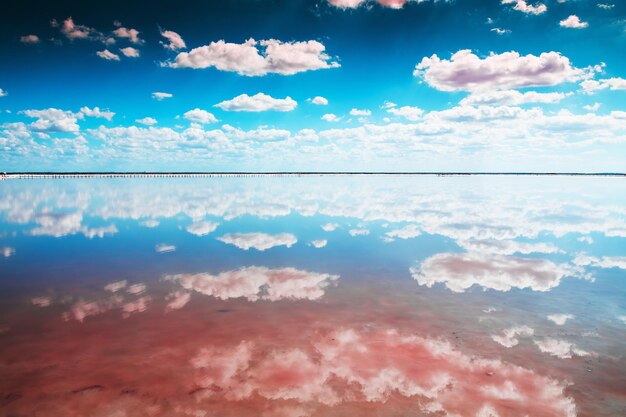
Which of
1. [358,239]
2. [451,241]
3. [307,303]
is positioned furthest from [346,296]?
[451,241]

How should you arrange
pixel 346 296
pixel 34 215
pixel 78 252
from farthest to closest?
pixel 34 215
pixel 78 252
pixel 346 296

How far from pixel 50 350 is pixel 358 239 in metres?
13.3

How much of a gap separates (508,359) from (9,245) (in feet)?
61.6

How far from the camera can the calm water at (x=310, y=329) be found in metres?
5.69

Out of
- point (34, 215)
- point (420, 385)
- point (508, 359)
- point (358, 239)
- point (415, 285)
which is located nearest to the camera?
point (420, 385)

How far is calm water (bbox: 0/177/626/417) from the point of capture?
569 cm

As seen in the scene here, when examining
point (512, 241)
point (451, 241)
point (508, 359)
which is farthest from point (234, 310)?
point (512, 241)

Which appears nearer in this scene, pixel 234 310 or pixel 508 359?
pixel 508 359

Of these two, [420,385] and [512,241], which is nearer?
[420,385]

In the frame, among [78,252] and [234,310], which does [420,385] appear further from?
[78,252]

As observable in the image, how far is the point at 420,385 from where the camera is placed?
6047mm

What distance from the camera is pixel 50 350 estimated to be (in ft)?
22.9

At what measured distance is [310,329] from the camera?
8016 millimetres

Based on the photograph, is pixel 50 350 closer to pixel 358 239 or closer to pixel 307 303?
pixel 307 303
